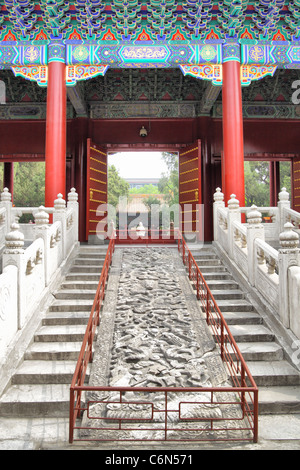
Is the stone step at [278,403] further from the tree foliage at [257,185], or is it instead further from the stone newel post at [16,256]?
the tree foliage at [257,185]

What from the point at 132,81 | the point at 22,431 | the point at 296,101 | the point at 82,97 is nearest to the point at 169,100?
Result: the point at 132,81

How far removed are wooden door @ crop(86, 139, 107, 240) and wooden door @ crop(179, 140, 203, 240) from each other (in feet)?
7.91

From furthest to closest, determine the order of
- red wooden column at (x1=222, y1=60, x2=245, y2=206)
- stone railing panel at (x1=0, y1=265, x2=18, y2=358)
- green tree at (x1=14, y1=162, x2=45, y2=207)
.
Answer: green tree at (x1=14, y1=162, x2=45, y2=207) < red wooden column at (x1=222, y1=60, x2=245, y2=206) < stone railing panel at (x1=0, y1=265, x2=18, y2=358)

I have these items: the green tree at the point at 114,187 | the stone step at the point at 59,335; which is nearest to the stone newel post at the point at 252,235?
the stone step at the point at 59,335

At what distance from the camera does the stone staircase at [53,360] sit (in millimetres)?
3510

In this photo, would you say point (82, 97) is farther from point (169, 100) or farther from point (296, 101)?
point (296, 101)

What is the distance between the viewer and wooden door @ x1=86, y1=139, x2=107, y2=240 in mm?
10383

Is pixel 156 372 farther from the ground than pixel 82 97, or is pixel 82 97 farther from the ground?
pixel 82 97

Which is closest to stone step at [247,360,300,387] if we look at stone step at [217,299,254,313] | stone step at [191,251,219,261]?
stone step at [217,299,254,313]

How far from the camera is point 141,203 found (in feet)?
122

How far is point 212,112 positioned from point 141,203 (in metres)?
25.8

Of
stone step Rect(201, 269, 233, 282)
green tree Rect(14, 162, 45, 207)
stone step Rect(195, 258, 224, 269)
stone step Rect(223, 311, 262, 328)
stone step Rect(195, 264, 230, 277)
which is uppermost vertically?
green tree Rect(14, 162, 45, 207)

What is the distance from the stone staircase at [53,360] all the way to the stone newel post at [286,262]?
8.31ft

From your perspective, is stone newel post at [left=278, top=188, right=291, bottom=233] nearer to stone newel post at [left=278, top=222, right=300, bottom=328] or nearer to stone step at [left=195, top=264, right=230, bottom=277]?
stone step at [left=195, top=264, right=230, bottom=277]
